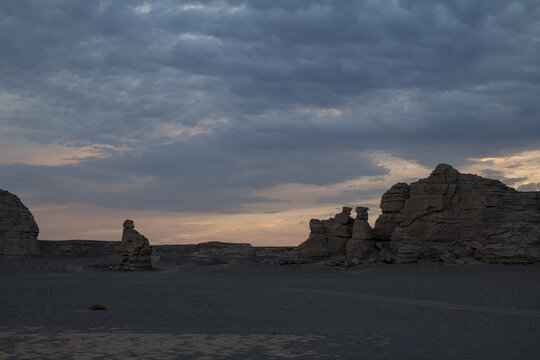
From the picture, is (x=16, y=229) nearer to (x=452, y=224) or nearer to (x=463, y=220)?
(x=452, y=224)

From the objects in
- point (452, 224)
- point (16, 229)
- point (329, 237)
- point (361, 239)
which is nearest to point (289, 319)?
point (452, 224)

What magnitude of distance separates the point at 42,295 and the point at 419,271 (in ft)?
67.4

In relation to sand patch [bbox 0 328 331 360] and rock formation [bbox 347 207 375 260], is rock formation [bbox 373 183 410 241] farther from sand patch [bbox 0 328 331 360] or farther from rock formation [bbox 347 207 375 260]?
sand patch [bbox 0 328 331 360]

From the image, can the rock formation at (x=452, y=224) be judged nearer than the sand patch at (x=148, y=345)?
No

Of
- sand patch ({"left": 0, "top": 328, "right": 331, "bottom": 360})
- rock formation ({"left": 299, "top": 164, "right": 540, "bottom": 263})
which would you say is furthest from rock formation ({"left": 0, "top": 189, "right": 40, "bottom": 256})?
sand patch ({"left": 0, "top": 328, "right": 331, "bottom": 360})

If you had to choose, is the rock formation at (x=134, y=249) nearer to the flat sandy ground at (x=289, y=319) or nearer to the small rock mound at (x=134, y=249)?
the small rock mound at (x=134, y=249)

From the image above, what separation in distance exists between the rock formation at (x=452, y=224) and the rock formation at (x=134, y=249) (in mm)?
15371

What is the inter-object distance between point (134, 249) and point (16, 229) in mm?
11869

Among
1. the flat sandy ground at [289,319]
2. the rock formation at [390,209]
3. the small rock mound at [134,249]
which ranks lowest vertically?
the flat sandy ground at [289,319]

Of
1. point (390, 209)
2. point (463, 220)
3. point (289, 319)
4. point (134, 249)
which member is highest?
point (390, 209)

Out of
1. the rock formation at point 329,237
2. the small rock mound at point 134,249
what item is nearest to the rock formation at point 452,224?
the rock formation at point 329,237

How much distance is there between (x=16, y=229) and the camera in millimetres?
46062

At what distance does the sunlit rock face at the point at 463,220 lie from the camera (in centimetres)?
3341

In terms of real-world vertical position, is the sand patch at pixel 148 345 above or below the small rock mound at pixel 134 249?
below
